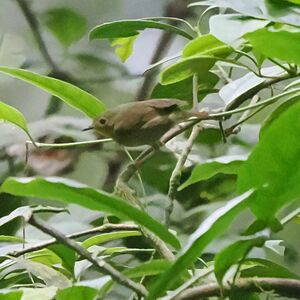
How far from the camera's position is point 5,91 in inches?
46.4

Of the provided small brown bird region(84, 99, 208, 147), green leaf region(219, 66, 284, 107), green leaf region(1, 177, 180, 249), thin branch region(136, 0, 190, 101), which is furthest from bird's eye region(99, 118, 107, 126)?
thin branch region(136, 0, 190, 101)

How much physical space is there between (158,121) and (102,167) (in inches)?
23.0

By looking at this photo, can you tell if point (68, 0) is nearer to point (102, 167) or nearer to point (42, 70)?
point (42, 70)

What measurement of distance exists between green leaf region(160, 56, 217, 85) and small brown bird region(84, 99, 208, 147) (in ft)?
0.17

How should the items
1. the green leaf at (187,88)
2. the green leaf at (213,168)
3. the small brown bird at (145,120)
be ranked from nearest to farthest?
1. the green leaf at (213,168)
2. the small brown bird at (145,120)
3. the green leaf at (187,88)

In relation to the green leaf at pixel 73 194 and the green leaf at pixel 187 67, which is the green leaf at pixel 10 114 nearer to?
the green leaf at pixel 187 67

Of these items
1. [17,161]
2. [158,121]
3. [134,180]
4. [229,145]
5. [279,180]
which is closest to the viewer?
[279,180]

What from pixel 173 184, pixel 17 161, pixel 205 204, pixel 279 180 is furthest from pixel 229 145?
pixel 279 180

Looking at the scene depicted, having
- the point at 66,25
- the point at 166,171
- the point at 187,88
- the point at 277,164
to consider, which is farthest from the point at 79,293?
the point at 66,25

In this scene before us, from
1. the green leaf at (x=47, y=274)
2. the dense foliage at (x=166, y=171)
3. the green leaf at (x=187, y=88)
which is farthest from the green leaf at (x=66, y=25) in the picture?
the green leaf at (x=47, y=274)

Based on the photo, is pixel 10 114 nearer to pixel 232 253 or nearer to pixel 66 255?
pixel 66 255

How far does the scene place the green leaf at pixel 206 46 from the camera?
Result: 575 millimetres

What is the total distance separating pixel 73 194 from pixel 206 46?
0.99 feet

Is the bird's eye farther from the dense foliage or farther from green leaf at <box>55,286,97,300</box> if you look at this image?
green leaf at <box>55,286,97,300</box>
